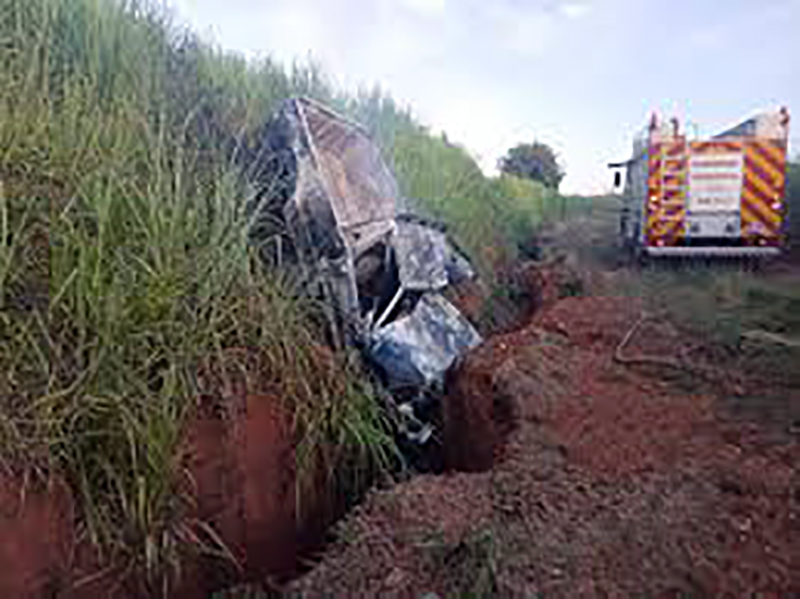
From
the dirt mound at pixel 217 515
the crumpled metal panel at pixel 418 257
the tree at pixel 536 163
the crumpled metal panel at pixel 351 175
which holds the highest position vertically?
the tree at pixel 536 163

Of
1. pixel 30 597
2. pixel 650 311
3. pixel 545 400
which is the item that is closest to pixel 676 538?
pixel 545 400

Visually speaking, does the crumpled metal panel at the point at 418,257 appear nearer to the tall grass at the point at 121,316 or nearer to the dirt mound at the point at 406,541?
the tall grass at the point at 121,316

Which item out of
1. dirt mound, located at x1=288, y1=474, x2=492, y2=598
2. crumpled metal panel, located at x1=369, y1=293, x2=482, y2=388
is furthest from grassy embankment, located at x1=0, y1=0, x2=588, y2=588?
dirt mound, located at x1=288, y1=474, x2=492, y2=598

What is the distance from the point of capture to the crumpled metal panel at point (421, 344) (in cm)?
319

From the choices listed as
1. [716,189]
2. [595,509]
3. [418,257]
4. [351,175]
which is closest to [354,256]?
[418,257]

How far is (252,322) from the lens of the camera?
8.12ft

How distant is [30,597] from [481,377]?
7.36 feet

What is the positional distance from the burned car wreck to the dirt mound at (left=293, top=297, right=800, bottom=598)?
600 millimetres

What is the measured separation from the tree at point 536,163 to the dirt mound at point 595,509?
766 inches

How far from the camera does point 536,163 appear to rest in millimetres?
21594

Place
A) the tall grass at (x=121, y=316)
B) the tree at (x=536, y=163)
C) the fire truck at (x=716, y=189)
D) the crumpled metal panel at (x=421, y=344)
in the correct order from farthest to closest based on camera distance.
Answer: the tree at (x=536, y=163) < the fire truck at (x=716, y=189) < the crumpled metal panel at (x=421, y=344) < the tall grass at (x=121, y=316)

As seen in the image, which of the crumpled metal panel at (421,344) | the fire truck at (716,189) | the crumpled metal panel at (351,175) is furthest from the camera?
the fire truck at (716,189)

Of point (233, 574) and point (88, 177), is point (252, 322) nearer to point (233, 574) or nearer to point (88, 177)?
point (88, 177)

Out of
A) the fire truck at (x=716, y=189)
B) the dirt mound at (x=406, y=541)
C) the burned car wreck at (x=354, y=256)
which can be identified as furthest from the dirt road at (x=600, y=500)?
the fire truck at (x=716, y=189)
